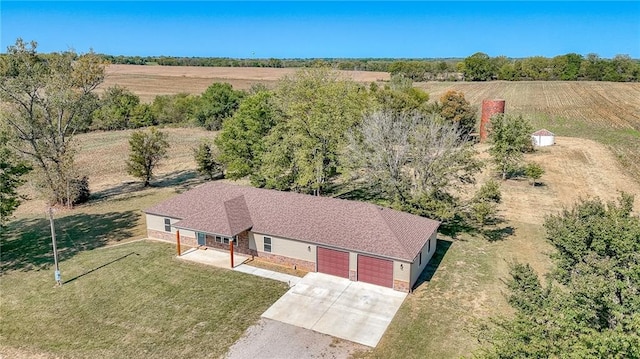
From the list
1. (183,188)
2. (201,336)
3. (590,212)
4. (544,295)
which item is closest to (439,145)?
(590,212)

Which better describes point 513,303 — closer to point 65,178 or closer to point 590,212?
point 590,212

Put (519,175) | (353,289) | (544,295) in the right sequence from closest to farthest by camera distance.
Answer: (544,295)
(353,289)
(519,175)

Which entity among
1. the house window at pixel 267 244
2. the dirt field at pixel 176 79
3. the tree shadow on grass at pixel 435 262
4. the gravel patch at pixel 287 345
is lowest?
the gravel patch at pixel 287 345

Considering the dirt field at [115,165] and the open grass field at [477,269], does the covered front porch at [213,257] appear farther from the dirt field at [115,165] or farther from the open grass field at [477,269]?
the dirt field at [115,165]

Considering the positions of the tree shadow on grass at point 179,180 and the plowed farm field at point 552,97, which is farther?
the plowed farm field at point 552,97

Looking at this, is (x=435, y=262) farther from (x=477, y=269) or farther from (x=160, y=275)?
(x=160, y=275)

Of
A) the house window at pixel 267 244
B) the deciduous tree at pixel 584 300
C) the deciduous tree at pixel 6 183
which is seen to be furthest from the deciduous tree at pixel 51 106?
the deciduous tree at pixel 584 300

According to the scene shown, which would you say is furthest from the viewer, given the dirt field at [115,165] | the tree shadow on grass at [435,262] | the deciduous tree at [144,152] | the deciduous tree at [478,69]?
the deciduous tree at [478,69]
